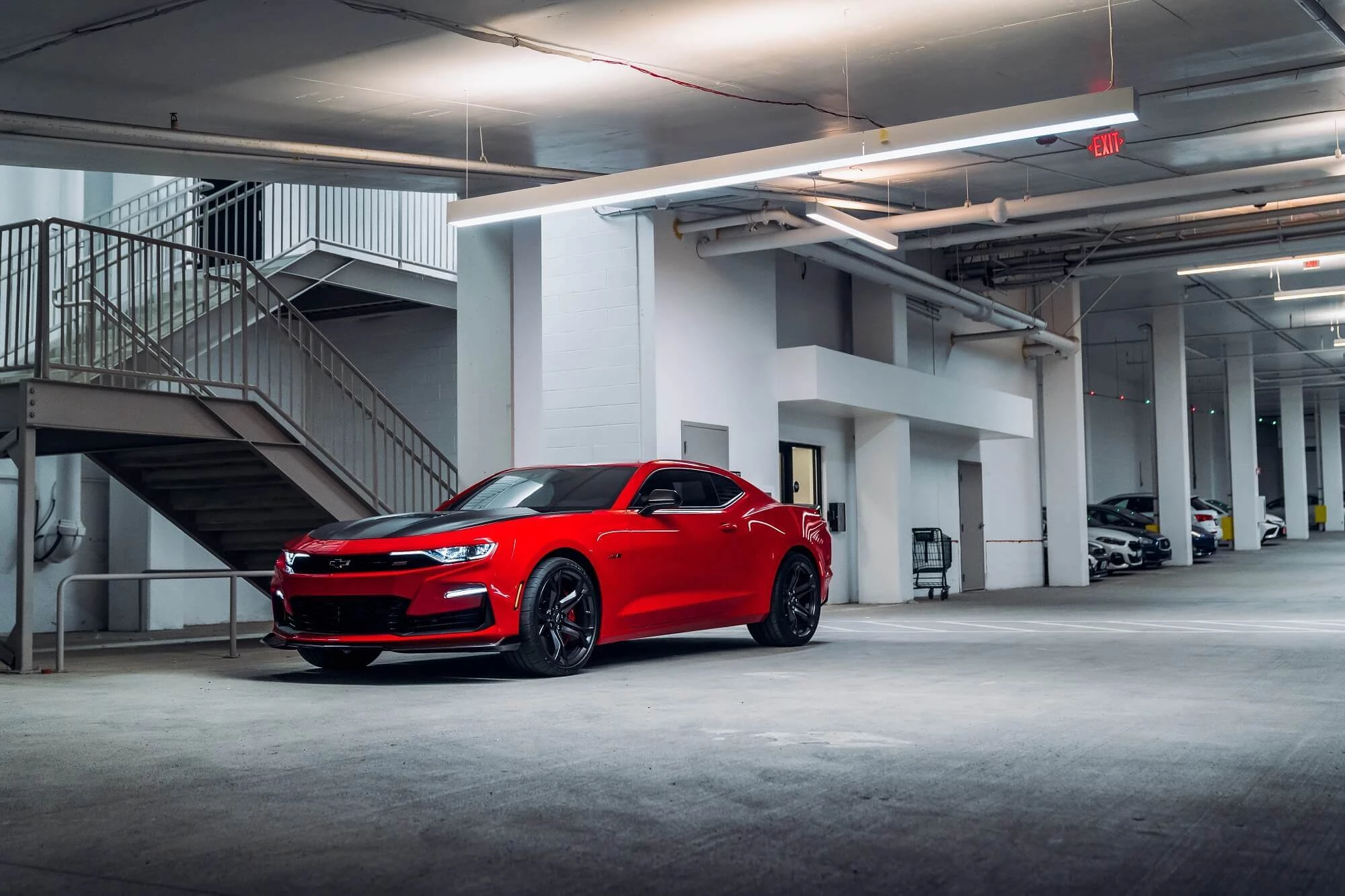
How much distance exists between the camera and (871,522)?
18938 millimetres

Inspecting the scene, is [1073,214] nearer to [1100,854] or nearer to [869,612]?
[869,612]

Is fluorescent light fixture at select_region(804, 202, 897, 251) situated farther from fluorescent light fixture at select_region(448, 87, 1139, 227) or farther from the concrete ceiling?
fluorescent light fixture at select_region(448, 87, 1139, 227)

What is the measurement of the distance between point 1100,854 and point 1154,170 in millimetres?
12890

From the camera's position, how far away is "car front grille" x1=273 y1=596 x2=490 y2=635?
7.89m

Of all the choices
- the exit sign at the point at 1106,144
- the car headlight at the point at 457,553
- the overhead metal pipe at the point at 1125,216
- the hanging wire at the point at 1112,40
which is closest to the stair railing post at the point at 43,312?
the car headlight at the point at 457,553

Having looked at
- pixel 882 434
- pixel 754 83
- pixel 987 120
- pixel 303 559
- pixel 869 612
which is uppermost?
pixel 754 83

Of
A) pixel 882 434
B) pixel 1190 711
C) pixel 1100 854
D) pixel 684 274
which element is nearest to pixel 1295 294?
pixel 882 434

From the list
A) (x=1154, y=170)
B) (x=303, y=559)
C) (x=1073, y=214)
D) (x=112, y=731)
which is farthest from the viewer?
(x=1073, y=214)

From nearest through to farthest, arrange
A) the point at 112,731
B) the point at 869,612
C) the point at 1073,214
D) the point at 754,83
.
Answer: the point at 112,731 → the point at 754,83 → the point at 869,612 → the point at 1073,214

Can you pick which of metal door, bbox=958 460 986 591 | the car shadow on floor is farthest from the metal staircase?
metal door, bbox=958 460 986 591

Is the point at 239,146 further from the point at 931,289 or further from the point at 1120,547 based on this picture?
the point at 1120,547

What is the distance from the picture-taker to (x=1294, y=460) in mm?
47094

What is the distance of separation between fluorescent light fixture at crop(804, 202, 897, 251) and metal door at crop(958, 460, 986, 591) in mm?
9951

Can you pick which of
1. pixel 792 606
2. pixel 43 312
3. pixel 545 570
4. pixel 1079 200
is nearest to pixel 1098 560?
pixel 1079 200
